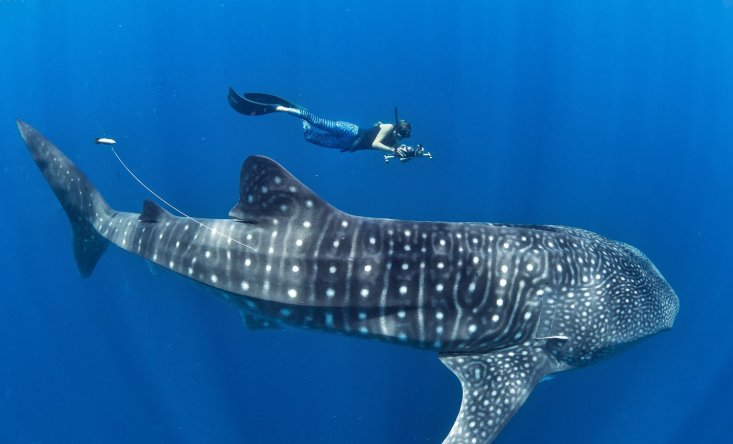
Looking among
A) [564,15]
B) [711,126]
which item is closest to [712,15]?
[711,126]

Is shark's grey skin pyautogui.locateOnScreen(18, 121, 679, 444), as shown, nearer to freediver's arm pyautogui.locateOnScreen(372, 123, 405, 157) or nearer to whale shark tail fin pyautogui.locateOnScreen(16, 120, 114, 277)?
whale shark tail fin pyautogui.locateOnScreen(16, 120, 114, 277)

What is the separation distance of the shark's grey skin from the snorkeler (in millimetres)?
3734

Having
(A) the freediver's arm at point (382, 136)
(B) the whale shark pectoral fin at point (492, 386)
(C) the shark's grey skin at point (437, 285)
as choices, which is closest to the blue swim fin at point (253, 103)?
(A) the freediver's arm at point (382, 136)

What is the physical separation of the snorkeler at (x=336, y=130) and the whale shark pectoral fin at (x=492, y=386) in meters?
4.27

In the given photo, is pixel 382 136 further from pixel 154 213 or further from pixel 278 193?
pixel 154 213

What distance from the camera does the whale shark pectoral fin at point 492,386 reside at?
4234 millimetres

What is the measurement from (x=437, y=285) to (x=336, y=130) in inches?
185

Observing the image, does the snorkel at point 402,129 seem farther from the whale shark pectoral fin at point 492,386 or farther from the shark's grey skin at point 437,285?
the whale shark pectoral fin at point 492,386

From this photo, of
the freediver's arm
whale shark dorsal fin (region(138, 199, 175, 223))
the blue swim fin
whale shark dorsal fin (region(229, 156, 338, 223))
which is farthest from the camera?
the freediver's arm

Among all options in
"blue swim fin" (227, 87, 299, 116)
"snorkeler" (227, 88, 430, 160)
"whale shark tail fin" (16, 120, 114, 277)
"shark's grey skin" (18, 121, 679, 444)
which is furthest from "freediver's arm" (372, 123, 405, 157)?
"whale shark tail fin" (16, 120, 114, 277)

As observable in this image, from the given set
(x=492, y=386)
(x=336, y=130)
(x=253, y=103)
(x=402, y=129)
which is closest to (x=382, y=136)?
(x=402, y=129)

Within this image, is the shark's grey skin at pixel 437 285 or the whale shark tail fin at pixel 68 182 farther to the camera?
the whale shark tail fin at pixel 68 182

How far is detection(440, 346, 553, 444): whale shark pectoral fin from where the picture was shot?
4234 mm

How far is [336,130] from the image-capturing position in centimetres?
828
